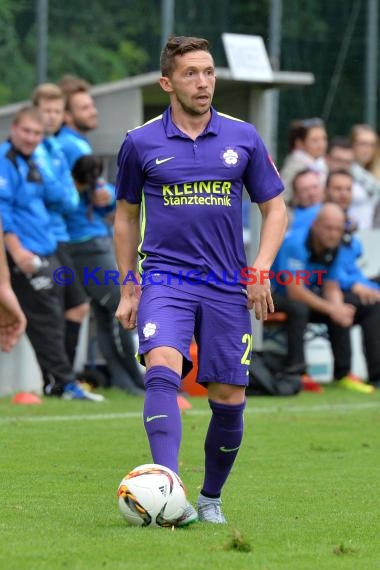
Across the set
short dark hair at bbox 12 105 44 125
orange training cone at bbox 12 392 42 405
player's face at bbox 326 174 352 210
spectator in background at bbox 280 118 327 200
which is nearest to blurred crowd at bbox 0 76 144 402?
short dark hair at bbox 12 105 44 125

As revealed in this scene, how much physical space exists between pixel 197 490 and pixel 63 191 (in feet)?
15.7

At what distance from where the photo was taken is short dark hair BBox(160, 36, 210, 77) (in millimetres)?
6262

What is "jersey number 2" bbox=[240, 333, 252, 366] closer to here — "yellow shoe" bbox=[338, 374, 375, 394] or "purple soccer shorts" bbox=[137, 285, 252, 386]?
"purple soccer shorts" bbox=[137, 285, 252, 386]

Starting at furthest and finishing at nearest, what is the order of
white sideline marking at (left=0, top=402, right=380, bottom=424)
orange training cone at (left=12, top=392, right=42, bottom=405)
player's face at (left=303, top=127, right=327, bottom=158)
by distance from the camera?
player's face at (left=303, top=127, right=327, bottom=158) → orange training cone at (left=12, top=392, right=42, bottom=405) → white sideline marking at (left=0, top=402, right=380, bottom=424)

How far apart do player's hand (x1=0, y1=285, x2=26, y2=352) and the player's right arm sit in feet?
9.22

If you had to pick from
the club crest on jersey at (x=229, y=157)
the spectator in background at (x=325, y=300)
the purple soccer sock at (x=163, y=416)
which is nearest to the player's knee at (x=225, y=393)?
the purple soccer sock at (x=163, y=416)

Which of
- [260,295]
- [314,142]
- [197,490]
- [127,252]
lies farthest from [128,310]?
[314,142]

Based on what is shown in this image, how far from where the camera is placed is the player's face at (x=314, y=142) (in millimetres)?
15219

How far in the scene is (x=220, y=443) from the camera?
628 cm

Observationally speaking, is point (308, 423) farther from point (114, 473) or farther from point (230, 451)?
point (230, 451)

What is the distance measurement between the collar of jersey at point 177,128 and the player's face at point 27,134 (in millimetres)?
4770

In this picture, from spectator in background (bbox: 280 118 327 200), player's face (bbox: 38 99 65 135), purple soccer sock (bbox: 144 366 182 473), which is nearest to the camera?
purple soccer sock (bbox: 144 366 182 473)

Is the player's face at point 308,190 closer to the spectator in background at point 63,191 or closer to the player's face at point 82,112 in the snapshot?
the player's face at point 82,112

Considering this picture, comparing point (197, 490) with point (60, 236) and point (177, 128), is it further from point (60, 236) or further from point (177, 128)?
point (60, 236)
